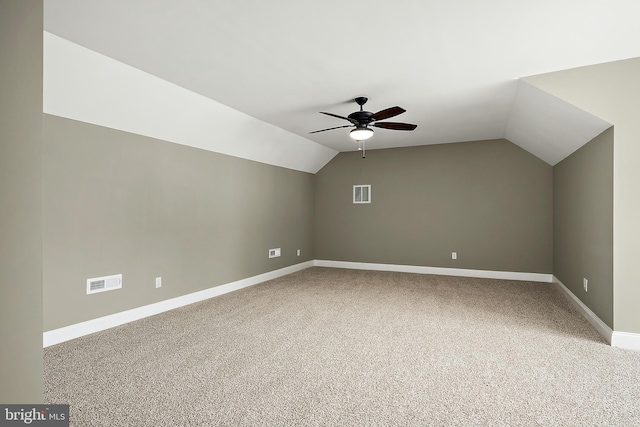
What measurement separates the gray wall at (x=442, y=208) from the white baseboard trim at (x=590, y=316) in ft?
4.17

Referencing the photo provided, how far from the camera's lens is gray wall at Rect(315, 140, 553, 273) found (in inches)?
233

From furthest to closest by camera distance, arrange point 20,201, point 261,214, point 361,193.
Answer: point 361,193, point 261,214, point 20,201

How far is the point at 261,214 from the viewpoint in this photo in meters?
5.97

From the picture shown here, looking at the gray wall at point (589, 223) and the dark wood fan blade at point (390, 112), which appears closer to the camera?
the gray wall at point (589, 223)

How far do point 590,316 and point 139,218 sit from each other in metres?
5.11

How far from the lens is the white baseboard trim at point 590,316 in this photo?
10.4ft

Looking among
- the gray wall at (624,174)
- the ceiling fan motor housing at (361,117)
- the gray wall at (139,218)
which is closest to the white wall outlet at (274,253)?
the gray wall at (139,218)

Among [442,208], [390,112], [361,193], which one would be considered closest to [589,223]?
[390,112]

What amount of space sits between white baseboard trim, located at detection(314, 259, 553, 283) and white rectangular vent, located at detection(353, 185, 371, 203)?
1.34 meters

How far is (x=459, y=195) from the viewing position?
21.0ft

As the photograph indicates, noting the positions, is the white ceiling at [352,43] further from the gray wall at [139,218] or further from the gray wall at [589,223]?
the gray wall at [139,218]

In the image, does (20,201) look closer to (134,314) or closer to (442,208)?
(134,314)

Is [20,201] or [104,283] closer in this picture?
[20,201]

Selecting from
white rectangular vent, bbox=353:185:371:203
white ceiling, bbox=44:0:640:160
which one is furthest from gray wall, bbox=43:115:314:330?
white rectangular vent, bbox=353:185:371:203
